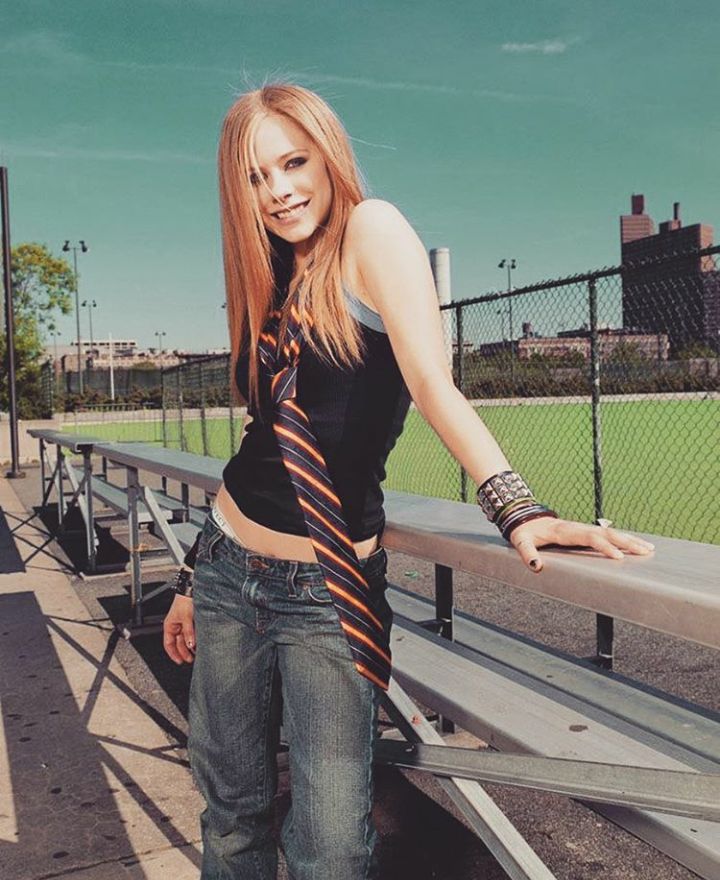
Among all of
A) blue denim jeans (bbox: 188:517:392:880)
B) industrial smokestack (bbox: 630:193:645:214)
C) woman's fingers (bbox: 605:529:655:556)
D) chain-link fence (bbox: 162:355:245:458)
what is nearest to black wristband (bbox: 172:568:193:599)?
blue denim jeans (bbox: 188:517:392:880)

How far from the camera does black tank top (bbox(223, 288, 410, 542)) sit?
4.75 ft

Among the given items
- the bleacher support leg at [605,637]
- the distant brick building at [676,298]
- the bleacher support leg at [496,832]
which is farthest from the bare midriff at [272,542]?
the distant brick building at [676,298]

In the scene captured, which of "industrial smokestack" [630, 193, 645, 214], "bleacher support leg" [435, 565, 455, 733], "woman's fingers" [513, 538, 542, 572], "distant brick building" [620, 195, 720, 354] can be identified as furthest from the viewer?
"industrial smokestack" [630, 193, 645, 214]

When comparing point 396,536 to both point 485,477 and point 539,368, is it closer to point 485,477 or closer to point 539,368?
point 485,477

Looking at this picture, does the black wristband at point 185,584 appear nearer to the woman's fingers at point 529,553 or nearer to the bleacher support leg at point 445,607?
the woman's fingers at point 529,553

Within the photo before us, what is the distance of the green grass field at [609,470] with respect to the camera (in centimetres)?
925

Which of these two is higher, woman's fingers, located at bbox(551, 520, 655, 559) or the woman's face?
the woman's face

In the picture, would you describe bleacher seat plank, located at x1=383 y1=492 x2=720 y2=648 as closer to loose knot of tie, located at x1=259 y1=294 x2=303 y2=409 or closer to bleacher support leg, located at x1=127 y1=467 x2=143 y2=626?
loose knot of tie, located at x1=259 y1=294 x2=303 y2=409

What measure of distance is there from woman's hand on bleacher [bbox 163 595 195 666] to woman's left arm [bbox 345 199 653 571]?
0.76m

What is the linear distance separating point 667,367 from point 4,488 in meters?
10.3

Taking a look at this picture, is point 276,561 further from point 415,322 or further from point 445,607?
point 445,607

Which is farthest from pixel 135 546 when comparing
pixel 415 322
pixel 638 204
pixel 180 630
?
pixel 638 204

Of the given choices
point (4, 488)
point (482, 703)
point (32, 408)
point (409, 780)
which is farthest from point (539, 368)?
point (32, 408)

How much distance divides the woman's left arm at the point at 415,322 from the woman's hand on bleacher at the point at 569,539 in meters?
0.13
